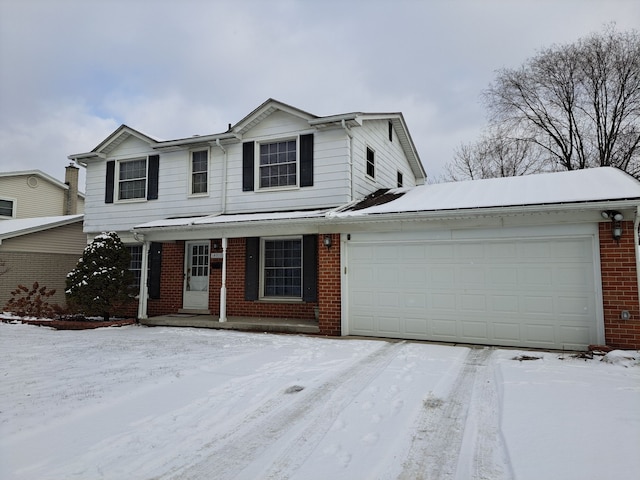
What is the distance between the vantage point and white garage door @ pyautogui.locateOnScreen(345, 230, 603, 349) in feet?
23.1

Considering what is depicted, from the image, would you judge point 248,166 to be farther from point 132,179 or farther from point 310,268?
point 132,179

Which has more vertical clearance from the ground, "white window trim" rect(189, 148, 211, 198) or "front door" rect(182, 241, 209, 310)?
"white window trim" rect(189, 148, 211, 198)

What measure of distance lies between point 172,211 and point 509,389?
34.0 feet

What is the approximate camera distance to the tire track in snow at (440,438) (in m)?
2.99

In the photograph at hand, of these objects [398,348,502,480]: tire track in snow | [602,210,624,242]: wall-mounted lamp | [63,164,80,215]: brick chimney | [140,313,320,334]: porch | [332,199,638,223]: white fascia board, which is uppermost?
[63,164,80,215]: brick chimney

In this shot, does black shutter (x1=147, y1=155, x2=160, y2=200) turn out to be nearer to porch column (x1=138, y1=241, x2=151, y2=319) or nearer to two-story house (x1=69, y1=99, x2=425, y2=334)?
two-story house (x1=69, y1=99, x2=425, y2=334)

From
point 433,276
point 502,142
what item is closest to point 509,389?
point 433,276

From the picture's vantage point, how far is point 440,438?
3559 millimetres

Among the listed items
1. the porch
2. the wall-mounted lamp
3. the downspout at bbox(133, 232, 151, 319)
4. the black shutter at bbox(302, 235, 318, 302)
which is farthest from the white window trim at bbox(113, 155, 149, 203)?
the wall-mounted lamp

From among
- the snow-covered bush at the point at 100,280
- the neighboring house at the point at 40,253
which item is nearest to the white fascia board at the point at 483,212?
the snow-covered bush at the point at 100,280

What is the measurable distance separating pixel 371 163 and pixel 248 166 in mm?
3597

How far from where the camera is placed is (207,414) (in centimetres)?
411

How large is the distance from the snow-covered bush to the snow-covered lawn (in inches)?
140

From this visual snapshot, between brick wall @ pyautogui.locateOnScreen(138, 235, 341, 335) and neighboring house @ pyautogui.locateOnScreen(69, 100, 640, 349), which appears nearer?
neighboring house @ pyautogui.locateOnScreen(69, 100, 640, 349)
